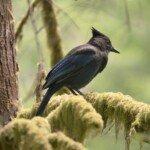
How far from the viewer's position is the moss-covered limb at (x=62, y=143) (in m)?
3.84

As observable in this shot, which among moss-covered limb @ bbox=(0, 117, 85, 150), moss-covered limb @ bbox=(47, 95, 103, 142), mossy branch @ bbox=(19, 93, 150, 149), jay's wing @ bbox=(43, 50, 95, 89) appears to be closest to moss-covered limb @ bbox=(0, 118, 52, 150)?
moss-covered limb @ bbox=(0, 117, 85, 150)

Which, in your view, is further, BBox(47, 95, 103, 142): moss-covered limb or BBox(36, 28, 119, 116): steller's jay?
BBox(36, 28, 119, 116): steller's jay

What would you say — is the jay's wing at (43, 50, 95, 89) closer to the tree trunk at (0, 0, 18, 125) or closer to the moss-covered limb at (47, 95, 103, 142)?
the tree trunk at (0, 0, 18, 125)

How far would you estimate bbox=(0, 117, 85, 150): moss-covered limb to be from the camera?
3.82 m

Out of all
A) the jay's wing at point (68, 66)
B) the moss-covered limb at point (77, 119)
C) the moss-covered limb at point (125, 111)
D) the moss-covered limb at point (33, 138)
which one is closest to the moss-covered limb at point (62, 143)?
the moss-covered limb at point (33, 138)

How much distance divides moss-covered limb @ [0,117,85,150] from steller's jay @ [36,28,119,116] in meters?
2.49

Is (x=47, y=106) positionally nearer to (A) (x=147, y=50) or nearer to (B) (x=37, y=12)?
(B) (x=37, y=12)

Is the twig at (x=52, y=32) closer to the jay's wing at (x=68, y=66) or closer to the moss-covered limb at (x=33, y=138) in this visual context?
the jay's wing at (x=68, y=66)

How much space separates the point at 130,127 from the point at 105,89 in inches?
314

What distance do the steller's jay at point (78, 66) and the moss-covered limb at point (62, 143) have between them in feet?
8.65

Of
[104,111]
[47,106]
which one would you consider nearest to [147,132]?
[104,111]

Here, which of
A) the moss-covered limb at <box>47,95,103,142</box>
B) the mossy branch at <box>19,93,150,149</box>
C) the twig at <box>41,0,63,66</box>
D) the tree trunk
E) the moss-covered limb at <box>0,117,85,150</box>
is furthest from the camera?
the twig at <box>41,0,63,66</box>

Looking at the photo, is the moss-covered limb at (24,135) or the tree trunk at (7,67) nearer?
the moss-covered limb at (24,135)

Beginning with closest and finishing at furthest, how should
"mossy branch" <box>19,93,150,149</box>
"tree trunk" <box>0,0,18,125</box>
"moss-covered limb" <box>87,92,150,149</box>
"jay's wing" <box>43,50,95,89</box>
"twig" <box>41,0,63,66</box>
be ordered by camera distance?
"mossy branch" <box>19,93,150,149</box>, "moss-covered limb" <box>87,92,150,149</box>, "tree trunk" <box>0,0,18,125</box>, "jay's wing" <box>43,50,95,89</box>, "twig" <box>41,0,63,66</box>
